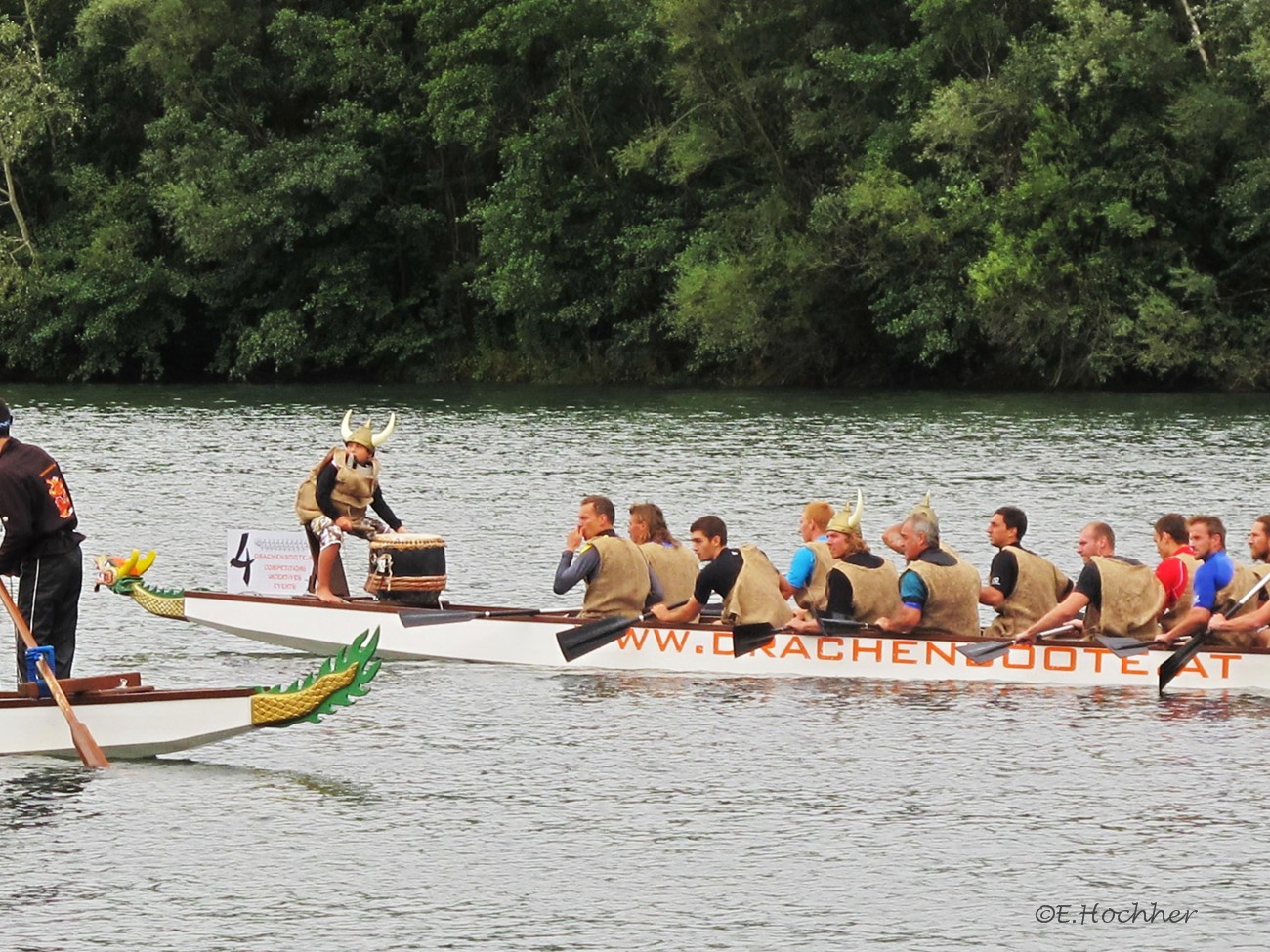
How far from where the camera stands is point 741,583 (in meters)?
17.7

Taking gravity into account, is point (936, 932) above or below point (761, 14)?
below

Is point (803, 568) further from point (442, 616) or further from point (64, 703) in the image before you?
point (64, 703)

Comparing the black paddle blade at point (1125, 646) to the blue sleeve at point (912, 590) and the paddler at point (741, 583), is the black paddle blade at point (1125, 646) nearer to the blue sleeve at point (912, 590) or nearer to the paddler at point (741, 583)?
the blue sleeve at point (912, 590)

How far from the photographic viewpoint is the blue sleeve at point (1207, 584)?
1683 centimetres

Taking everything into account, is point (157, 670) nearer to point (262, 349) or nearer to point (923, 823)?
point (923, 823)

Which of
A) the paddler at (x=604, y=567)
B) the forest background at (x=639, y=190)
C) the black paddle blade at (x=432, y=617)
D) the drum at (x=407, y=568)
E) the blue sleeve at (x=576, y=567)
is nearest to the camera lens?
the blue sleeve at (x=576, y=567)

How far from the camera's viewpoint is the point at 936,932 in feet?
35.7

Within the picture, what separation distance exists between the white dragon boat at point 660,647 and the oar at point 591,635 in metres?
0.05

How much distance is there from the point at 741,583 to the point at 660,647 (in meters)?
0.85

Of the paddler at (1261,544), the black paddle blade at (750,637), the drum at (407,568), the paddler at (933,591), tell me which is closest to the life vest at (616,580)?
the black paddle blade at (750,637)

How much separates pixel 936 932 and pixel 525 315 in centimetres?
→ 5338

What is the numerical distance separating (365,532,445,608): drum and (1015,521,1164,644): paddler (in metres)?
4.88

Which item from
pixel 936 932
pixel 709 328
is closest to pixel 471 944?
pixel 936 932

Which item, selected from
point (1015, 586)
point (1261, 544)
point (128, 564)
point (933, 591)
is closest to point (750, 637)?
point (933, 591)
